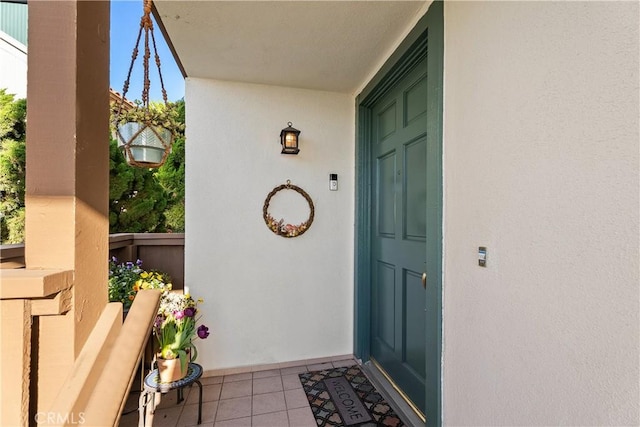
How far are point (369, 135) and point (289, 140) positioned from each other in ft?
2.30

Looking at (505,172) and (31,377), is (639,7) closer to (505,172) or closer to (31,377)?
(505,172)

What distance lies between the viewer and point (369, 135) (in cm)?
271

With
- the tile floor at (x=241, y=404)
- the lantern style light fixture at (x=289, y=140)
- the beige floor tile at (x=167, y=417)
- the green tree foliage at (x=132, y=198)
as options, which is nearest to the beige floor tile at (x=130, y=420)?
the tile floor at (x=241, y=404)

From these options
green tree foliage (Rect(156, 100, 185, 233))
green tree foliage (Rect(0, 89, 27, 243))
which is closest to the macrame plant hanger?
green tree foliage (Rect(0, 89, 27, 243))

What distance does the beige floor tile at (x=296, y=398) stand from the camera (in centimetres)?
210

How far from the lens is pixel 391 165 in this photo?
7.77ft

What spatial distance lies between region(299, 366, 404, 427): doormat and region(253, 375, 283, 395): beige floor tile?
18cm

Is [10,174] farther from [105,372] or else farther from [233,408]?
[105,372]

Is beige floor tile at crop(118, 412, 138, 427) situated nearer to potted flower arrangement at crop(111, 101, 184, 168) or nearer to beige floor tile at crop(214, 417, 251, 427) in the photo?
beige floor tile at crop(214, 417, 251, 427)

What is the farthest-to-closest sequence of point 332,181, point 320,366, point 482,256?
point 332,181
point 320,366
point 482,256

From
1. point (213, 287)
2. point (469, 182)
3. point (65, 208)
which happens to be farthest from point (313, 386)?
point (65, 208)

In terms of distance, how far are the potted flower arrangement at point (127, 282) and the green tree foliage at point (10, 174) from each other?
2.35ft

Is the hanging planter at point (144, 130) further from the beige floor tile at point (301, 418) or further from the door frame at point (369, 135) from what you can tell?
the beige floor tile at point (301, 418)

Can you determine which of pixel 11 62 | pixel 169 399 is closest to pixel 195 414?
pixel 169 399
